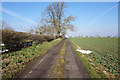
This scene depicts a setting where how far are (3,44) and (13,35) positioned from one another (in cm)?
109

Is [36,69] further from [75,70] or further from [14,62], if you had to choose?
[75,70]

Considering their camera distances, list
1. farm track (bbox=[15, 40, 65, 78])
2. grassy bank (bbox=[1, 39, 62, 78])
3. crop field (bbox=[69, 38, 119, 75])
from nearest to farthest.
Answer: farm track (bbox=[15, 40, 65, 78])
grassy bank (bbox=[1, 39, 62, 78])
crop field (bbox=[69, 38, 119, 75])

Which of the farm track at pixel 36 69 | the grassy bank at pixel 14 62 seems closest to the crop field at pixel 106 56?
the farm track at pixel 36 69

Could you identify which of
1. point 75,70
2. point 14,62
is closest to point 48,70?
point 75,70

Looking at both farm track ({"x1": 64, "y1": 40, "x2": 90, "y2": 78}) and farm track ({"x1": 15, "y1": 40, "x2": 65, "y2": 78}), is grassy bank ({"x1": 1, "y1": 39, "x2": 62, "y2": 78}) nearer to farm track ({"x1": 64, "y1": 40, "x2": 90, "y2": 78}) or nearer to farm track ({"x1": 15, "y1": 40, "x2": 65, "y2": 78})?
farm track ({"x1": 15, "y1": 40, "x2": 65, "y2": 78})

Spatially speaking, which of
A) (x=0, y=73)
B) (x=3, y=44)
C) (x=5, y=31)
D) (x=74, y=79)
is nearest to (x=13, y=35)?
(x=5, y=31)

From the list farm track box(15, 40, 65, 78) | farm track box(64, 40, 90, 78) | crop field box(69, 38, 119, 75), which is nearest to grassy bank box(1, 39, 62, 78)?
farm track box(15, 40, 65, 78)

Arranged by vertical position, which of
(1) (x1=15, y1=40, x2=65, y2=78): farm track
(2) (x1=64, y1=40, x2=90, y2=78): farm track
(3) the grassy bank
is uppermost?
(3) the grassy bank

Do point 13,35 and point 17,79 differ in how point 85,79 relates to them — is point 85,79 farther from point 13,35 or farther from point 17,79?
point 13,35

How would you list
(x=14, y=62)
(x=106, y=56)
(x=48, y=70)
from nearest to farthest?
(x=48, y=70) → (x=14, y=62) → (x=106, y=56)

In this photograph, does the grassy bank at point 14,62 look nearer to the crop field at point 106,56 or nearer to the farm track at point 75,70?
the farm track at point 75,70

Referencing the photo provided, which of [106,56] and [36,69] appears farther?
[106,56]

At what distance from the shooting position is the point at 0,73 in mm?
2791

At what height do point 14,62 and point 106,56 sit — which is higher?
point 14,62
